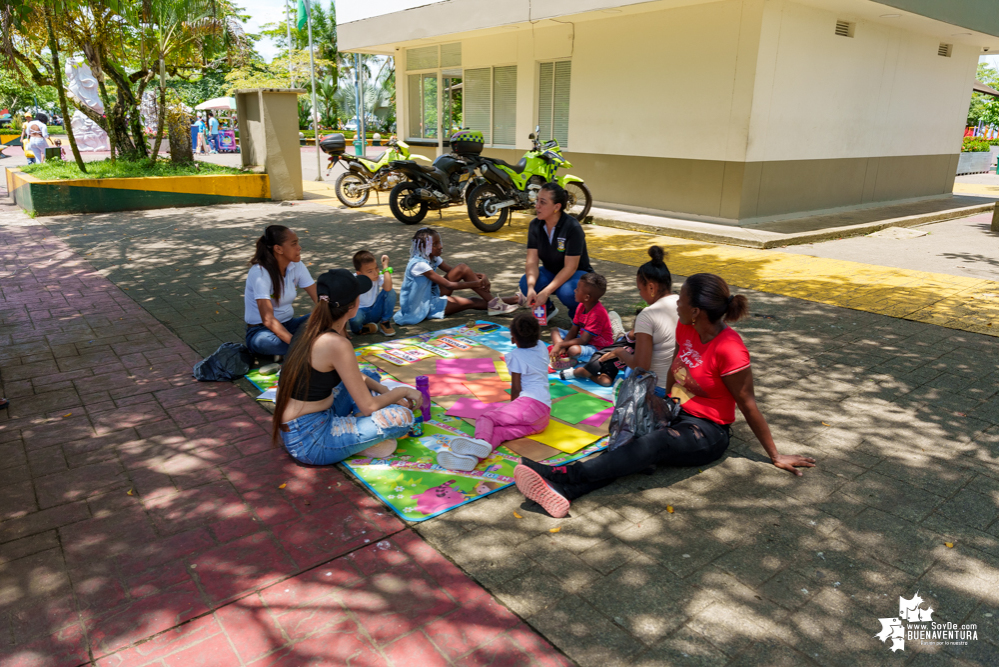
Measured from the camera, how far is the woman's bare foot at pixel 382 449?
3.91 meters

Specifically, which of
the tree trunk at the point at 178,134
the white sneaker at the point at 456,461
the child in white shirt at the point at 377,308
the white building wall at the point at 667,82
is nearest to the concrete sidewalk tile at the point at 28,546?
the white sneaker at the point at 456,461

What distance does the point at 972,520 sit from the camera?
3340 mm

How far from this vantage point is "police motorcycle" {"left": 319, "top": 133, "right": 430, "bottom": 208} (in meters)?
13.8

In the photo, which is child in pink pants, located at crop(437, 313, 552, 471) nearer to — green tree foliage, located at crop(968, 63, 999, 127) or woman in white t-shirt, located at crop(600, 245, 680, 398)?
woman in white t-shirt, located at crop(600, 245, 680, 398)

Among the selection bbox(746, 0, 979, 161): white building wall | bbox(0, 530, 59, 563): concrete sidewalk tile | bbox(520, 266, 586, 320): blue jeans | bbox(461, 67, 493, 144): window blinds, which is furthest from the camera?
bbox(461, 67, 493, 144): window blinds

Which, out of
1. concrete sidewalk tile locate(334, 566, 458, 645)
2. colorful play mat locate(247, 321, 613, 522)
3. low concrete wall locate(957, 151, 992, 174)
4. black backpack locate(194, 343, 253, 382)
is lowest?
concrete sidewalk tile locate(334, 566, 458, 645)

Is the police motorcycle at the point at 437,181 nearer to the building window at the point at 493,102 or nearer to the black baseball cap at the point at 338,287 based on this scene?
the building window at the point at 493,102

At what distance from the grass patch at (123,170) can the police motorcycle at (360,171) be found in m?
3.04

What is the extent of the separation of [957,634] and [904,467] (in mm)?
1426

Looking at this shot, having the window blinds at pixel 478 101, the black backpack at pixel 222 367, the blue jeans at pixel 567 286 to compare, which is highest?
the window blinds at pixel 478 101

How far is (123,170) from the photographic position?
1475 cm

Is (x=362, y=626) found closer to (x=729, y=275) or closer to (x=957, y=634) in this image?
(x=957, y=634)

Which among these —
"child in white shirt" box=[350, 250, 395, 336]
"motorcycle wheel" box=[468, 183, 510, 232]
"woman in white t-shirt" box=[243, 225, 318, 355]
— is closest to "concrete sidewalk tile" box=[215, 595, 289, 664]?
"woman in white t-shirt" box=[243, 225, 318, 355]

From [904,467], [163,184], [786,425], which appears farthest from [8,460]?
[163,184]
